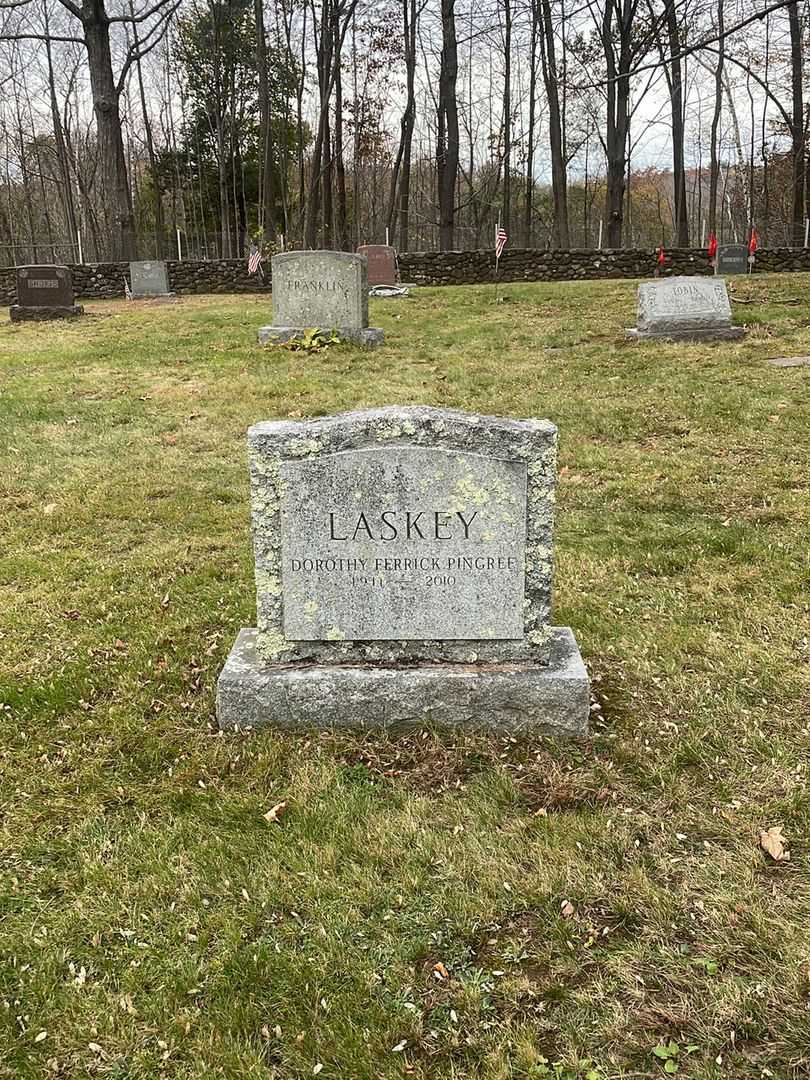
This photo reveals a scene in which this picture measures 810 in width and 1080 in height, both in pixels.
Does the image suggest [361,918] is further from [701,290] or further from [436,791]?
[701,290]

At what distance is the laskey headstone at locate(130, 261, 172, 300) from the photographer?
2167cm

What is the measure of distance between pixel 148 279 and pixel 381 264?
6.25m

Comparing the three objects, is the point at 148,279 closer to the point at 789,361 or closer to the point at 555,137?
the point at 555,137

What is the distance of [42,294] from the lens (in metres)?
17.9

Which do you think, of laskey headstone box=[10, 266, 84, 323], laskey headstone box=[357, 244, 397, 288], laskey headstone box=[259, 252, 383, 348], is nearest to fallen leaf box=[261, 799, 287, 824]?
laskey headstone box=[259, 252, 383, 348]

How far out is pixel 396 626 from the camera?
134 inches

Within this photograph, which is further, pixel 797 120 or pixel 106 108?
pixel 797 120

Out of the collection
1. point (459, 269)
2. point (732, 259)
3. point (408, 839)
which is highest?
point (459, 269)

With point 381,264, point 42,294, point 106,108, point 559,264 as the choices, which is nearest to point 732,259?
point 559,264

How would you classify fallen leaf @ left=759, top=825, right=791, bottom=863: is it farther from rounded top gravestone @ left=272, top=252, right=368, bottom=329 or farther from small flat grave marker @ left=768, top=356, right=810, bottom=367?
rounded top gravestone @ left=272, top=252, right=368, bottom=329

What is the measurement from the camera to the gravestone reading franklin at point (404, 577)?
3260mm

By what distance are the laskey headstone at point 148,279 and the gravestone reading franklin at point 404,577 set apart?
67.4ft

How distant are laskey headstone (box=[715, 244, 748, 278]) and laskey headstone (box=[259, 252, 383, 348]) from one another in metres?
12.7

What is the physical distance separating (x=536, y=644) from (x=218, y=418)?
6451mm
